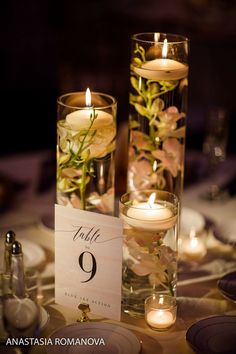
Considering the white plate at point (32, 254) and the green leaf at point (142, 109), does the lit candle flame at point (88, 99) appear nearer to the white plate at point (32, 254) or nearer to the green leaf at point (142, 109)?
the green leaf at point (142, 109)

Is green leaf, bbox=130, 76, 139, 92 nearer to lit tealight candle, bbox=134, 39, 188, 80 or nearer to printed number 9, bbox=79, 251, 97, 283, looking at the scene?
lit tealight candle, bbox=134, 39, 188, 80

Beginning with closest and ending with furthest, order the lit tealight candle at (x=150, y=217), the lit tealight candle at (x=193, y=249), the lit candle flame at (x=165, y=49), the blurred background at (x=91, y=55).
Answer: the lit tealight candle at (x=150, y=217) < the lit candle flame at (x=165, y=49) < the lit tealight candle at (x=193, y=249) < the blurred background at (x=91, y=55)

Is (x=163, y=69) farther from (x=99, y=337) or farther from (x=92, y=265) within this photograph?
(x=99, y=337)

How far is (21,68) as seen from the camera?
5.38m

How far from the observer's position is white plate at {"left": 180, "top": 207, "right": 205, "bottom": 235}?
181 cm

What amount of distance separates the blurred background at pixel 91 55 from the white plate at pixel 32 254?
2834mm

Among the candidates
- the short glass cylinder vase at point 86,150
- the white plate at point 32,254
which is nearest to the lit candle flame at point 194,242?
the short glass cylinder vase at point 86,150

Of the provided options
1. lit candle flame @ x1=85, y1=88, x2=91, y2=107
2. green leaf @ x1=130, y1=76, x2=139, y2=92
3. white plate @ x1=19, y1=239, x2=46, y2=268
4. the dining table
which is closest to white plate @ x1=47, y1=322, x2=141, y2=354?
the dining table

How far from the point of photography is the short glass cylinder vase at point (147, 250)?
1.33 m

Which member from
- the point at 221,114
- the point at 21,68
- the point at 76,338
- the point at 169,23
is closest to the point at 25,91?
the point at 21,68

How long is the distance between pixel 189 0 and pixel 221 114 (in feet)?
7.83

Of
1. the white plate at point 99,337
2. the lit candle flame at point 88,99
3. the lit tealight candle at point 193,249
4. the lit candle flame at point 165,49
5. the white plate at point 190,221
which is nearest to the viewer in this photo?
the white plate at point 99,337

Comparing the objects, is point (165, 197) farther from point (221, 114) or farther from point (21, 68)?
point (21, 68)

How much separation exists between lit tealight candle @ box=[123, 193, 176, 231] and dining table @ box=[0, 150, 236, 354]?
0.65 feet
